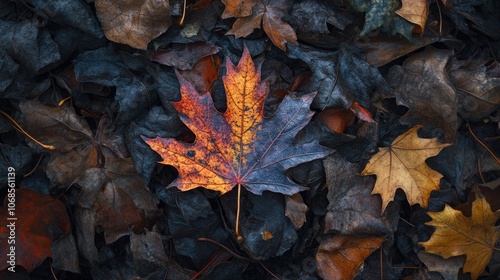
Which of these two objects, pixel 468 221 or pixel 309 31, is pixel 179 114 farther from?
pixel 468 221

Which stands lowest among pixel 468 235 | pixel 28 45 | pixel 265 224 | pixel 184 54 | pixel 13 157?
pixel 468 235

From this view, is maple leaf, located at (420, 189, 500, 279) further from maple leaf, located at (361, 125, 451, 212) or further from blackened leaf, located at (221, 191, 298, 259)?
blackened leaf, located at (221, 191, 298, 259)

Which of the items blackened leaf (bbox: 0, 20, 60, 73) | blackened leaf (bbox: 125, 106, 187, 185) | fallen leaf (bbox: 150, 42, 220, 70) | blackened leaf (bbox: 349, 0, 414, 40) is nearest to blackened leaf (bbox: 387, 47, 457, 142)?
blackened leaf (bbox: 349, 0, 414, 40)

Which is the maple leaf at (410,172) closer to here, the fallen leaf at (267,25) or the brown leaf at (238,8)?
the fallen leaf at (267,25)

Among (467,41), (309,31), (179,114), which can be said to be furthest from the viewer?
(467,41)

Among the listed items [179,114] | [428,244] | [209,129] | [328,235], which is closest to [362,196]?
[328,235]

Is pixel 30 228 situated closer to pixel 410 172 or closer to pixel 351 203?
pixel 351 203

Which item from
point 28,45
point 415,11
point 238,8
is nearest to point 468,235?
point 415,11
